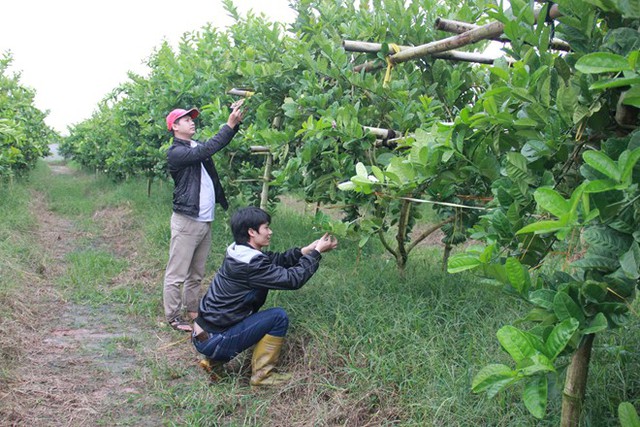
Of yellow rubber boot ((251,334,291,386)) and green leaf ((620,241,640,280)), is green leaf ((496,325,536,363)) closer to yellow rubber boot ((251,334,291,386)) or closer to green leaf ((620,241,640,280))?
green leaf ((620,241,640,280))

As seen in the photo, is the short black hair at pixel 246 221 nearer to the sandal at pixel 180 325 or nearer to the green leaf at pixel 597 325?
the sandal at pixel 180 325

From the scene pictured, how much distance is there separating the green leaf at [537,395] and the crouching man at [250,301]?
2251mm

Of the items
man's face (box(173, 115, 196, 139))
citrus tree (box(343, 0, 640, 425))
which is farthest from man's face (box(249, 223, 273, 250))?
citrus tree (box(343, 0, 640, 425))

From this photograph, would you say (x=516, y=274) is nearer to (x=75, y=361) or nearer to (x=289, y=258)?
(x=289, y=258)

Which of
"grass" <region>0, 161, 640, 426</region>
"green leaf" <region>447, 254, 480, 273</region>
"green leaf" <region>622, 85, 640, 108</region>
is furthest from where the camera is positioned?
"grass" <region>0, 161, 640, 426</region>

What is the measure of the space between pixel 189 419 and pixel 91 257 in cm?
444

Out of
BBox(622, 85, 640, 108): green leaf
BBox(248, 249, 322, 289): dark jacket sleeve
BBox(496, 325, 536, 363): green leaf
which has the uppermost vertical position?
BBox(622, 85, 640, 108): green leaf

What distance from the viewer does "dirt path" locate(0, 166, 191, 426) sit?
11.8 feet

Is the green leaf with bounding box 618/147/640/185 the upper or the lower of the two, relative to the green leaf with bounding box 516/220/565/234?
upper

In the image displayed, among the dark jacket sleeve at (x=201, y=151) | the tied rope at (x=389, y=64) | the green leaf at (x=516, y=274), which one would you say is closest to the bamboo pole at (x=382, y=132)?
the tied rope at (x=389, y=64)

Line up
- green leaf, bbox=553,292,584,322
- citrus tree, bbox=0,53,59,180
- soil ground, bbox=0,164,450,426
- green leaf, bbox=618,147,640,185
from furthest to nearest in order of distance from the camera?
citrus tree, bbox=0,53,59,180 < soil ground, bbox=0,164,450,426 < green leaf, bbox=553,292,584,322 < green leaf, bbox=618,147,640,185

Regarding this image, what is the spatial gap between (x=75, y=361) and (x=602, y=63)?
4.16m

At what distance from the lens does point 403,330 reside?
12.2 feet

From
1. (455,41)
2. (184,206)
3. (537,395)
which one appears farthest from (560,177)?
(184,206)
